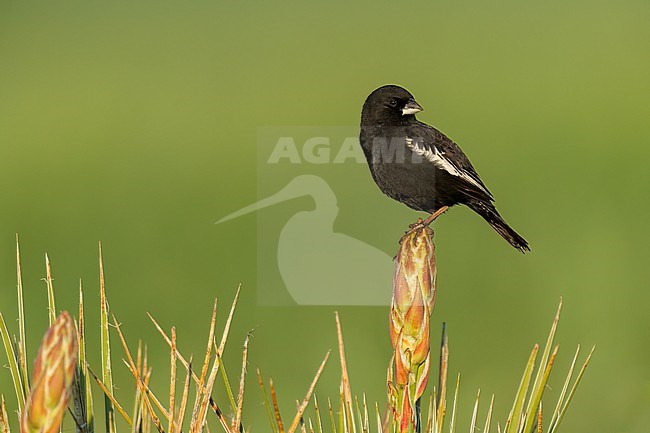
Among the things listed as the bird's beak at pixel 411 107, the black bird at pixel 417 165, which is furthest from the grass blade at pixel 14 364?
the bird's beak at pixel 411 107

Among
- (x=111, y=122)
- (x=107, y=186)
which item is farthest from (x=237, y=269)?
(x=111, y=122)

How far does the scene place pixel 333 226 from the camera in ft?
18.2

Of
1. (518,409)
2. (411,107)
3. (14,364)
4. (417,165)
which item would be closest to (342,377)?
(518,409)

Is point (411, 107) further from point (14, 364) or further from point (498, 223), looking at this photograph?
point (14, 364)

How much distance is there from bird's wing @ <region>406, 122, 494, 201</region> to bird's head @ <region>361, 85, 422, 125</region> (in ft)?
0.18

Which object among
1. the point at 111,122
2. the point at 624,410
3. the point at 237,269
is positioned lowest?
the point at 624,410

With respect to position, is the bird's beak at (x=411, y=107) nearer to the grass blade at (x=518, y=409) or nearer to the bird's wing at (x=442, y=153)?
the bird's wing at (x=442, y=153)

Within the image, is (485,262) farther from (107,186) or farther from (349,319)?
(107,186)

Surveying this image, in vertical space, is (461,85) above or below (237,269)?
above

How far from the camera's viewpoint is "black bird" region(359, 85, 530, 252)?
2.38 meters

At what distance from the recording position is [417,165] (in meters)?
2.41

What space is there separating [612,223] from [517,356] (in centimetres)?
212

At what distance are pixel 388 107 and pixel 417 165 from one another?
0.21m

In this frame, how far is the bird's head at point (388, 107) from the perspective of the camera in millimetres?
2479
